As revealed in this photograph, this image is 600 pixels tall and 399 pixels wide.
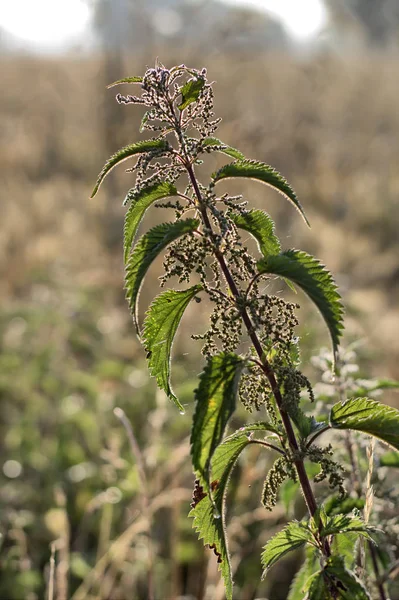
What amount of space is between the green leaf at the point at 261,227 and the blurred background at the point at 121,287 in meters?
0.31

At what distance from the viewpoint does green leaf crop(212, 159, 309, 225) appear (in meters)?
1.03

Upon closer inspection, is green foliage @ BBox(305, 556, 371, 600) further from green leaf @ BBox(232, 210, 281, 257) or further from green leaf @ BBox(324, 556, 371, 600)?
green leaf @ BBox(232, 210, 281, 257)

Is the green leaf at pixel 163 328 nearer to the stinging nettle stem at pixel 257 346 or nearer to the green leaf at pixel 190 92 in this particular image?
the stinging nettle stem at pixel 257 346

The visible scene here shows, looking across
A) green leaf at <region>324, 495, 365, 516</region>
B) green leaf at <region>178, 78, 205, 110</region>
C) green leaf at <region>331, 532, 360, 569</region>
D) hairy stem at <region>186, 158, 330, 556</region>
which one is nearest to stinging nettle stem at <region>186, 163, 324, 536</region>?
hairy stem at <region>186, 158, 330, 556</region>

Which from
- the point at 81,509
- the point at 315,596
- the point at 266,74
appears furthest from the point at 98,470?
the point at 266,74

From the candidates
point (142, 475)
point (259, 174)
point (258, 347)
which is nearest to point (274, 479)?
point (258, 347)

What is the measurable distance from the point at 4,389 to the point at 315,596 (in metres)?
3.47

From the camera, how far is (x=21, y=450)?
3.54 meters

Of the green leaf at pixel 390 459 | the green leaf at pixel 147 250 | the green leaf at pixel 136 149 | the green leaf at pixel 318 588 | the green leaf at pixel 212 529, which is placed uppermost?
the green leaf at pixel 136 149

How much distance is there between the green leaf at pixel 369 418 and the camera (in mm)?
954

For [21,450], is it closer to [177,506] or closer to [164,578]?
[164,578]

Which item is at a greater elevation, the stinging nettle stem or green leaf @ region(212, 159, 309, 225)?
green leaf @ region(212, 159, 309, 225)

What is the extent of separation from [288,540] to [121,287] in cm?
574

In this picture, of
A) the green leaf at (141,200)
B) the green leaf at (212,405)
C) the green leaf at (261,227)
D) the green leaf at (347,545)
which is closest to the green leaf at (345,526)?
the green leaf at (347,545)
